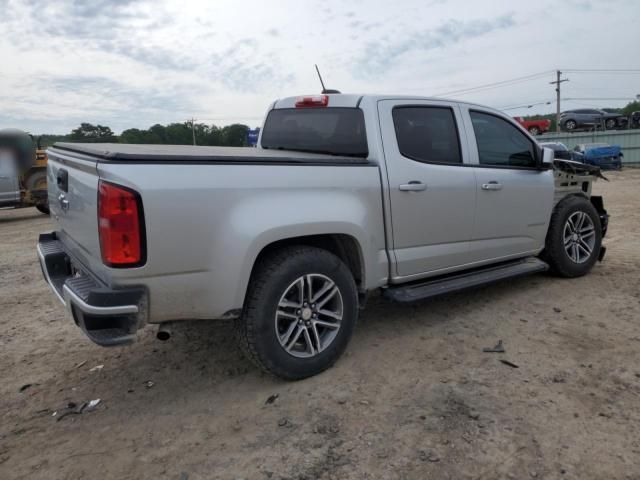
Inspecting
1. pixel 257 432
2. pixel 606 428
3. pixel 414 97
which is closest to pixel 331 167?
pixel 414 97

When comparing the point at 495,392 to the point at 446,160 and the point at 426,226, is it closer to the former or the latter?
the point at 426,226

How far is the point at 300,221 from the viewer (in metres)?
3.16

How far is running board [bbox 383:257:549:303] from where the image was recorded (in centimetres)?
379

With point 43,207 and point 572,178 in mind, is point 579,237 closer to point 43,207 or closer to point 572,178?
point 572,178

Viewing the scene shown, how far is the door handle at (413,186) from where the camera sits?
12.1 feet

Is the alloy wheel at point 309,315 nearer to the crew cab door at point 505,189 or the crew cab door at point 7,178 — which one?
the crew cab door at point 505,189

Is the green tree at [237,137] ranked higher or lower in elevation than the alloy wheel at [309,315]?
higher

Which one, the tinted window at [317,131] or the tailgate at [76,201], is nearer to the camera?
the tailgate at [76,201]

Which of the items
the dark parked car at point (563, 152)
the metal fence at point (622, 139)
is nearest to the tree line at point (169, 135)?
the metal fence at point (622, 139)

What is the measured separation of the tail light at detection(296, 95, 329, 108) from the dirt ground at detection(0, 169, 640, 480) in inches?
72.8

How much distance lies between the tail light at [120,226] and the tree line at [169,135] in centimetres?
1322

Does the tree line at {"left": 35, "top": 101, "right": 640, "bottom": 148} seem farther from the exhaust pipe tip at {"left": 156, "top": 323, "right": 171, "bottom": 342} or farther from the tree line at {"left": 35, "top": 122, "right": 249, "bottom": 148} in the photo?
the exhaust pipe tip at {"left": 156, "top": 323, "right": 171, "bottom": 342}

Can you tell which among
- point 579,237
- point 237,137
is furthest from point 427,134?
point 237,137

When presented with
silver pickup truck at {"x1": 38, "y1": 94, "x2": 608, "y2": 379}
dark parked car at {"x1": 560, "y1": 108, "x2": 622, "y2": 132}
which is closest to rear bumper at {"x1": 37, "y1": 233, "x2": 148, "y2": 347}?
silver pickup truck at {"x1": 38, "y1": 94, "x2": 608, "y2": 379}
